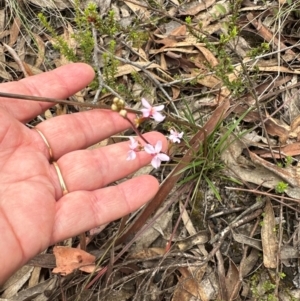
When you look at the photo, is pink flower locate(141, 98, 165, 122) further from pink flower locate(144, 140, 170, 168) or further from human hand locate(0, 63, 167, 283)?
human hand locate(0, 63, 167, 283)

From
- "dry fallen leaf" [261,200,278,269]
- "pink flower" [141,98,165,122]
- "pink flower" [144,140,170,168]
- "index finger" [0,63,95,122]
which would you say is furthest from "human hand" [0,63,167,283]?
"dry fallen leaf" [261,200,278,269]

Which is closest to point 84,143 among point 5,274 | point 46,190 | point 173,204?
point 46,190

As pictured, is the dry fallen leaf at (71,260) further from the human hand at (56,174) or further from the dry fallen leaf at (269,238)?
the dry fallen leaf at (269,238)

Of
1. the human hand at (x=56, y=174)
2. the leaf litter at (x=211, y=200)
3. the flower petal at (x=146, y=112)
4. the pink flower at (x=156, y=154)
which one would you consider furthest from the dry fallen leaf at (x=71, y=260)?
the flower petal at (x=146, y=112)

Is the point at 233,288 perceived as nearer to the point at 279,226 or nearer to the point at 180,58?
the point at 279,226

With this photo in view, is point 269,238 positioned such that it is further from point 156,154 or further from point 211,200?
point 156,154

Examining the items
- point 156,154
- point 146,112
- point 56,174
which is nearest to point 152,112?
point 146,112

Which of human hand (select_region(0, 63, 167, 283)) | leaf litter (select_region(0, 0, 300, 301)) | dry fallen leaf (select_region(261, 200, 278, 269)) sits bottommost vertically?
dry fallen leaf (select_region(261, 200, 278, 269))

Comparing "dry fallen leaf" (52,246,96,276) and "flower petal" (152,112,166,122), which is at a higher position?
"flower petal" (152,112,166,122)
